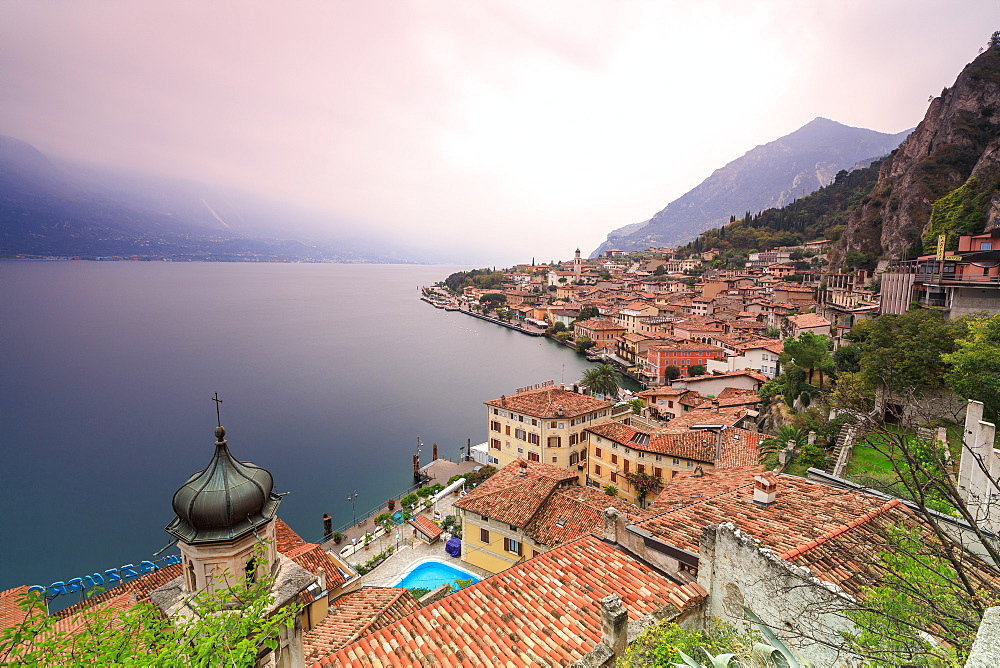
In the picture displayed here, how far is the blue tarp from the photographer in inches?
712

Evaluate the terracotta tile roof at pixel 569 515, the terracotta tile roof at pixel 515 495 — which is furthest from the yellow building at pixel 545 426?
the terracotta tile roof at pixel 569 515

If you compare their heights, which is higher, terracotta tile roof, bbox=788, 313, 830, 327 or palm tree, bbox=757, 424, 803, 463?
terracotta tile roof, bbox=788, 313, 830, 327

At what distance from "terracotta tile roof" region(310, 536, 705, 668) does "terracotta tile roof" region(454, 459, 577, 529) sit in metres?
8.09

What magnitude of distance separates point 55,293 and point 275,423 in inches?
5343

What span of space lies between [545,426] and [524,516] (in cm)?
1030

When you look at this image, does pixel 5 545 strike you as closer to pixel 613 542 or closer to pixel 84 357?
pixel 613 542

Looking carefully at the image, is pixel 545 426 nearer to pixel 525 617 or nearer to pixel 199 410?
pixel 525 617

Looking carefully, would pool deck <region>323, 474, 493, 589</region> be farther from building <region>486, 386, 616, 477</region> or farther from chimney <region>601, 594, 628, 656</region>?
chimney <region>601, 594, 628, 656</region>

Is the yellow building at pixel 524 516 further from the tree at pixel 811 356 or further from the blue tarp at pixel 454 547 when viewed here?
the tree at pixel 811 356

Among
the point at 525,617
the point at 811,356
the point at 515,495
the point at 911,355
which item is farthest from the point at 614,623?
the point at 811,356

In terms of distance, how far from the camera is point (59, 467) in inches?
1262

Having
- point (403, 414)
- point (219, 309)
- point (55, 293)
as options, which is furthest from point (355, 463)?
point (55, 293)

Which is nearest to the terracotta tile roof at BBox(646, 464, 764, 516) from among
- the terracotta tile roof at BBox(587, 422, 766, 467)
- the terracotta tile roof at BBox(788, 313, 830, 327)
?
the terracotta tile roof at BBox(587, 422, 766, 467)

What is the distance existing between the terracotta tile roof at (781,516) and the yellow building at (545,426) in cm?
1586
